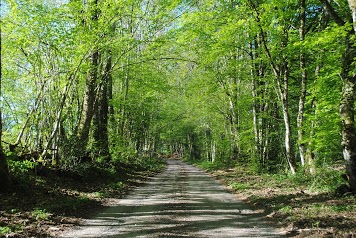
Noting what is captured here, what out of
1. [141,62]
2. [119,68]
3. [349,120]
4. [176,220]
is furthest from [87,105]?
[349,120]

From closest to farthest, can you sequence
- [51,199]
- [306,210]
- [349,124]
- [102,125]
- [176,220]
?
[176,220]
[306,210]
[349,124]
[51,199]
[102,125]

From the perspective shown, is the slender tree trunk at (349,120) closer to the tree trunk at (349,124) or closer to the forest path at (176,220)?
the tree trunk at (349,124)

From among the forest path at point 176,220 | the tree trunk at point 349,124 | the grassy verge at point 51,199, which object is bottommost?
the forest path at point 176,220

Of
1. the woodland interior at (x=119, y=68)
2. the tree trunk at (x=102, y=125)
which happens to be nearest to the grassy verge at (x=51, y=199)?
the woodland interior at (x=119, y=68)

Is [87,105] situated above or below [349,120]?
above

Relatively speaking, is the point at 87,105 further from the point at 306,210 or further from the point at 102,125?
the point at 306,210

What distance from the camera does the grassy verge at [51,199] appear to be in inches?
241

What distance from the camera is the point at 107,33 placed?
37.3ft

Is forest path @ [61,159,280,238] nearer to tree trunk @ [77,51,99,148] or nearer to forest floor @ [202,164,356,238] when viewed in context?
forest floor @ [202,164,356,238]

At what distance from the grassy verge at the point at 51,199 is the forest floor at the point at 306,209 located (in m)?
4.80

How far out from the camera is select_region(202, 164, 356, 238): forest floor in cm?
→ 568

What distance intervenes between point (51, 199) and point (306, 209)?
6.92 meters

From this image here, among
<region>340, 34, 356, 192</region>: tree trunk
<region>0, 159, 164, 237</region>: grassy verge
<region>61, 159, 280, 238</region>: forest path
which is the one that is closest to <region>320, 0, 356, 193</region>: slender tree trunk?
<region>340, 34, 356, 192</region>: tree trunk

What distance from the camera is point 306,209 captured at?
23.9ft
